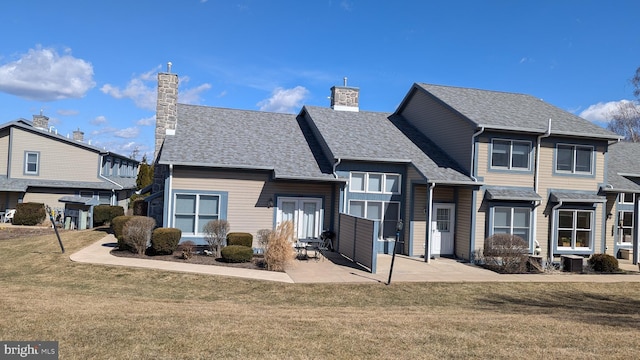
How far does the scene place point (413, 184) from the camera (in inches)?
685

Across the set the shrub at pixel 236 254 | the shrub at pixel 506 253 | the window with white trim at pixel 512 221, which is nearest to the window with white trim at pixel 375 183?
the window with white trim at pixel 512 221

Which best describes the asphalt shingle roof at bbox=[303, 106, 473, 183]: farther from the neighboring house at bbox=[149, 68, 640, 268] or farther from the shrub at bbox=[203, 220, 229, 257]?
the shrub at bbox=[203, 220, 229, 257]

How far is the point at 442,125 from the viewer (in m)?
19.3

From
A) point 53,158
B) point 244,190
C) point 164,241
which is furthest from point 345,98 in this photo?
point 53,158

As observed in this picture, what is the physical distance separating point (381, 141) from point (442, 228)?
452cm

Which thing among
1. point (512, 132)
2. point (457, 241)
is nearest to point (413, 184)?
point (457, 241)

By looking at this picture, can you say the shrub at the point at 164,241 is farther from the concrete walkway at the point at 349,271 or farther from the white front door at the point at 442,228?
the white front door at the point at 442,228

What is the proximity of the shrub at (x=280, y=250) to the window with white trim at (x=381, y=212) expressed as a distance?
13.9ft

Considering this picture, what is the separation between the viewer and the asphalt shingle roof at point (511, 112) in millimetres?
17078

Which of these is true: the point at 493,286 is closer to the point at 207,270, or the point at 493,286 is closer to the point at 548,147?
the point at 548,147

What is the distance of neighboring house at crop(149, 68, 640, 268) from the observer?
16.6 metres

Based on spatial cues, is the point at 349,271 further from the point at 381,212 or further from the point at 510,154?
the point at 510,154

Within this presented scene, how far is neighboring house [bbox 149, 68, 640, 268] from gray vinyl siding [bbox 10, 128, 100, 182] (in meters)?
10.8

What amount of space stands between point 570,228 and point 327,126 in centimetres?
1082
